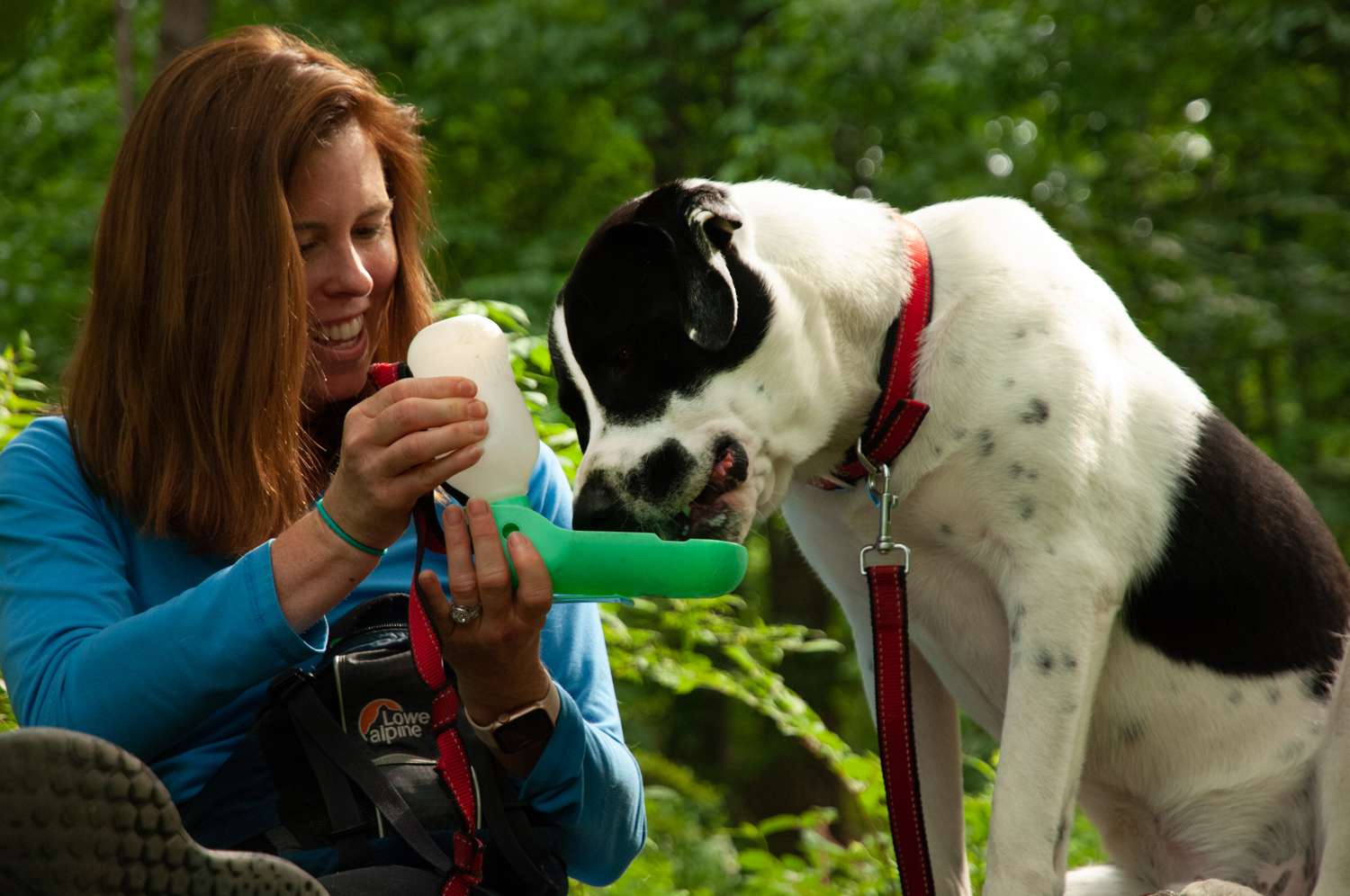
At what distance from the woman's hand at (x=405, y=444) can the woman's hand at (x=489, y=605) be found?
0.07m

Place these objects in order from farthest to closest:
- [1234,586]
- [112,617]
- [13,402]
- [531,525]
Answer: [13,402] → [1234,586] → [112,617] → [531,525]

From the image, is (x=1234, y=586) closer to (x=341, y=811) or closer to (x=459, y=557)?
(x=459, y=557)

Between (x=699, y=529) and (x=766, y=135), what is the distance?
698 centimetres

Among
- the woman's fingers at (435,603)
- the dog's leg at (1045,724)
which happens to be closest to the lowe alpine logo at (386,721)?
the woman's fingers at (435,603)

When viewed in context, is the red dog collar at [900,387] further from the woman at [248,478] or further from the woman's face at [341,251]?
the woman's face at [341,251]

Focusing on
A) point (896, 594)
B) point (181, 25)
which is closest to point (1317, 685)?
point (896, 594)

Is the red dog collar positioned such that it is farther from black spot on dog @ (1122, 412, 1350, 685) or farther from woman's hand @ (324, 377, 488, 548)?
woman's hand @ (324, 377, 488, 548)

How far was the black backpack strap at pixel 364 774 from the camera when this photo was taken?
2107mm

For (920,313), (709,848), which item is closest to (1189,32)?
(709,848)

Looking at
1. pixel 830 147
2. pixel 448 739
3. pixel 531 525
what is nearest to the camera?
pixel 531 525

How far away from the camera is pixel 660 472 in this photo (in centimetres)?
226

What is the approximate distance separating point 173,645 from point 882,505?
1130 millimetres

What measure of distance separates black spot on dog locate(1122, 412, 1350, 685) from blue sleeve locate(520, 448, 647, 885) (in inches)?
36.2

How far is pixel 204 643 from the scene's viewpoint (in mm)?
2020
